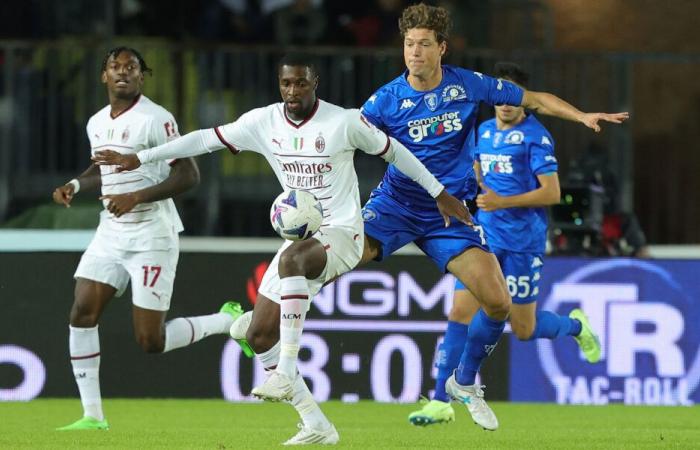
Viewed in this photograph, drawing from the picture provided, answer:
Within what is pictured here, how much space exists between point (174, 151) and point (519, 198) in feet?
9.03

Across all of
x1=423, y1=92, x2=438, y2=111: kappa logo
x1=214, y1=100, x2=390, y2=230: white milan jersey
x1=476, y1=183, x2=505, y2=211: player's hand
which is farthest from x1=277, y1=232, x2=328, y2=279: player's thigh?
x1=476, y1=183, x2=505, y2=211: player's hand

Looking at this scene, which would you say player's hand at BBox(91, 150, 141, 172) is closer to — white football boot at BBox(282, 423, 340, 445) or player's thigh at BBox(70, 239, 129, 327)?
player's thigh at BBox(70, 239, 129, 327)

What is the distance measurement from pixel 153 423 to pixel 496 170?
2.71 m

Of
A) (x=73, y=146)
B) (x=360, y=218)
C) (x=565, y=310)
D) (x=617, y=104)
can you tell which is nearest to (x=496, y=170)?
(x=565, y=310)

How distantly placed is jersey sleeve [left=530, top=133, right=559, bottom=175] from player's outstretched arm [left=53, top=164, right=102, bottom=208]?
2764mm

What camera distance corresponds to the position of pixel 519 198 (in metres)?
10.1

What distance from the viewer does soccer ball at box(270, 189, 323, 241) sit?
7.76 metres

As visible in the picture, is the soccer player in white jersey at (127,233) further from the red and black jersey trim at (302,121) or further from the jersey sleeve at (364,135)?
the jersey sleeve at (364,135)

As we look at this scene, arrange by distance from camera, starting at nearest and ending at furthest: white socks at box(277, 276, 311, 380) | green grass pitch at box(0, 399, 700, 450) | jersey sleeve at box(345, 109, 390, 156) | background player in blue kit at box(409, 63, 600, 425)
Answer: white socks at box(277, 276, 311, 380) < jersey sleeve at box(345, 109, 390, 156) < green grass pitch at box(0, 399, 700, 450) < background player in blue kit at box(409, 63, 600, 425)

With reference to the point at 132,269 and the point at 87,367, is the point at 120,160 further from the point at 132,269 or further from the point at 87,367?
the point at 87,367

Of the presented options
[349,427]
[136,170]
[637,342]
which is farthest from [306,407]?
[637,342]

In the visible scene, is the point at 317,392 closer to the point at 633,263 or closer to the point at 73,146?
the point at 633,263

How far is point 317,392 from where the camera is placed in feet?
37.3

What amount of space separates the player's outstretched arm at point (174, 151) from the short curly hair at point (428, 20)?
1240 millimetres
